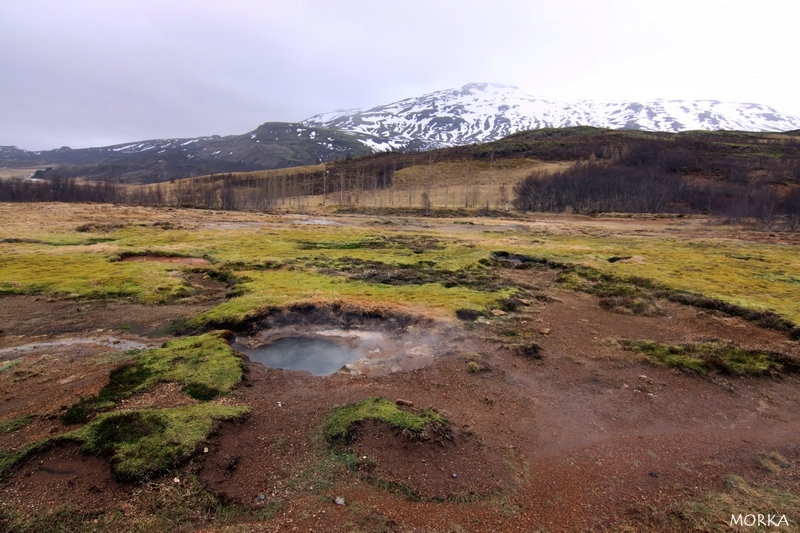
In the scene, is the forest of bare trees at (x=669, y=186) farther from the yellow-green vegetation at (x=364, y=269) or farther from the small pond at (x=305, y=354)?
the small pond at (x=305, y=354)

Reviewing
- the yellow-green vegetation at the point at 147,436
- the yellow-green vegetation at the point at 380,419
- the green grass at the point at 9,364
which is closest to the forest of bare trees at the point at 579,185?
the yellow-green vegetation at the point at 380,419

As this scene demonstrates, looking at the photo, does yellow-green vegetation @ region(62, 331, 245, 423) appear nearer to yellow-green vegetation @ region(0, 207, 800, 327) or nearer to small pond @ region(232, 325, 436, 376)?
small pond @ region(232, 325, 436, 376)

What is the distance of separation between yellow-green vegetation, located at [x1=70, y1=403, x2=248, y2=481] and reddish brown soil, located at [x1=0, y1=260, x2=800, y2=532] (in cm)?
28

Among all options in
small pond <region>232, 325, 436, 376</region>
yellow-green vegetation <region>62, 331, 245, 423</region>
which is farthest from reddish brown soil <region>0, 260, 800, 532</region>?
small pond <region>232, 325, 436, 376</region>

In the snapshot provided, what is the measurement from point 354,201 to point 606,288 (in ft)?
364

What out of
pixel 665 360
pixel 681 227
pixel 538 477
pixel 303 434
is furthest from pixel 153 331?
pixel 681 227

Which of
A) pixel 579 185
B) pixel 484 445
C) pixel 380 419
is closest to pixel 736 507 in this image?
pixel 484 445

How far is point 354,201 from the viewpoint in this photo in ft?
421

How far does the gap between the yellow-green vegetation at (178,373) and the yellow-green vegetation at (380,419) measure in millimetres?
3296

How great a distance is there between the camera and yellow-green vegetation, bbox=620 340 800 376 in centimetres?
1304

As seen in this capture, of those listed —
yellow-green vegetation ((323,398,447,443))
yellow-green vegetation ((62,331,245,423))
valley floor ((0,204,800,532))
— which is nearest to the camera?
valley floor ((0,204,800,532))

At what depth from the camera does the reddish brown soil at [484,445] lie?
23.0ft

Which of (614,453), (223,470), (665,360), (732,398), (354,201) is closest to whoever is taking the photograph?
(223,470)

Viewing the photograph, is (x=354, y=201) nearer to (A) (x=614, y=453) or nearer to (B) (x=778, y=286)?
(B) (x=778, y=286)
